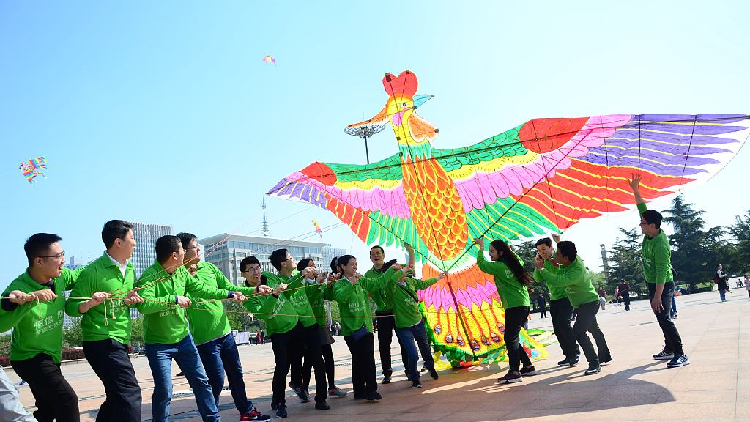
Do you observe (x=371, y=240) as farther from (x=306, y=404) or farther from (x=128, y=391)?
(x=128, y=391)

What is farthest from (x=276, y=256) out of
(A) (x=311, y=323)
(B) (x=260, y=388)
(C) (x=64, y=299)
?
(B) (x=260, y=388)

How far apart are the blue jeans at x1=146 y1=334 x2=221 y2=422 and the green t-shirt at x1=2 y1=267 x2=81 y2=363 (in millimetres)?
656

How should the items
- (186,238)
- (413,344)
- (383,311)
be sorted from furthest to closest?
(383,311) < (413,344) < (186,238)

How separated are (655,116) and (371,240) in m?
3.94

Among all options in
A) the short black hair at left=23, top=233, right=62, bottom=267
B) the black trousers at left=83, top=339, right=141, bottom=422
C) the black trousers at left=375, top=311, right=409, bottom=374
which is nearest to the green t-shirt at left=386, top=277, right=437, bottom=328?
the black trousers at left=375, top=311, right=409, bottom=374

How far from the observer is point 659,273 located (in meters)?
5.65

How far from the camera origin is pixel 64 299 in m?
3.74

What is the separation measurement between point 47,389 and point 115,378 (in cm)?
38

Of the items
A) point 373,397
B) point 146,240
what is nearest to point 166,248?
point 373,397

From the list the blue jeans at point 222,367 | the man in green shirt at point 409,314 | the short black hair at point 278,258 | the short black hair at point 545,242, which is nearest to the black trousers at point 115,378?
the blue jeans at point 222,367

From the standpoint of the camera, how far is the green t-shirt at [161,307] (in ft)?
13.2

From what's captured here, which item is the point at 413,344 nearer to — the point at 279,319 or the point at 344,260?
the point at 344,260

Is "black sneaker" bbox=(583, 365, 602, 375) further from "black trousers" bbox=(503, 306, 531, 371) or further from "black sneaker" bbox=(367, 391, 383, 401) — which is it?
"black sneaker" bbox=(367, 391, 383, 401)

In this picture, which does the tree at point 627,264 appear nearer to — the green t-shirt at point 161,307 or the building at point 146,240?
the green t-shirt at point 161,307
